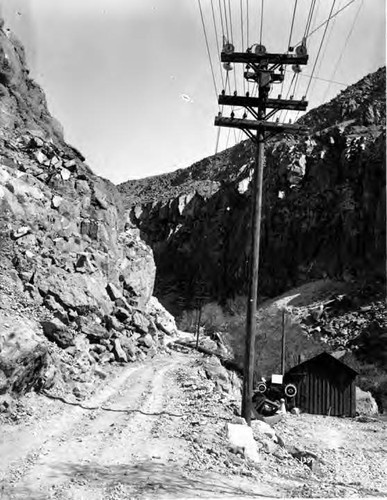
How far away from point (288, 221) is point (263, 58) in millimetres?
A: 62813

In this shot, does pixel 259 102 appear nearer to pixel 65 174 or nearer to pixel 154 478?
pixel 154 478

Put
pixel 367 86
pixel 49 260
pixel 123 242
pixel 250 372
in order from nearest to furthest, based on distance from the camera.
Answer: pixel 250 372 < pixel 49 260 < pixel 123 242 < pixel 367 86

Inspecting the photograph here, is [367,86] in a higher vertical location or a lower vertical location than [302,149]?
higher

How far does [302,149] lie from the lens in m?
79.4

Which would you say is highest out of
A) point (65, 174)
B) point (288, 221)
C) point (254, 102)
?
point (288, 221)

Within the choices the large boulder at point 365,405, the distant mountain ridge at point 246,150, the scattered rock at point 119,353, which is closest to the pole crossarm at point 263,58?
the scattered rock at point 119,353

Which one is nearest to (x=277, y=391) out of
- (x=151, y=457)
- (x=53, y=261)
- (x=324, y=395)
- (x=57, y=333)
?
(x=324, y=395)

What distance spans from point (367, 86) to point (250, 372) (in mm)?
129964

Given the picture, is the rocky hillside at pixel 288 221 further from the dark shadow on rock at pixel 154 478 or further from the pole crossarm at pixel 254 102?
the dark shadow on rock at pixel 154 478

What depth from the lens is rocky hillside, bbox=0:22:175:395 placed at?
1603cm

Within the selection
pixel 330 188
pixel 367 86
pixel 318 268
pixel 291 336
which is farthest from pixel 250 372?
pixel 367 86

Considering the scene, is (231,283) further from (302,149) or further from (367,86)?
(367,86)

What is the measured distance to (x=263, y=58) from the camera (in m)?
13.8

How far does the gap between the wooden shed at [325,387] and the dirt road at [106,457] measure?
15409mm
